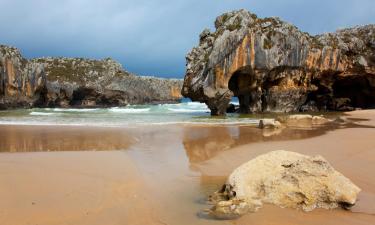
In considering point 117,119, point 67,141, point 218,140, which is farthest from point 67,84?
point 218,140

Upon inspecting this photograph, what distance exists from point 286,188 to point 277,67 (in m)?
28.7

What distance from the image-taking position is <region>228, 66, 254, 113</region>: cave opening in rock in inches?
1312

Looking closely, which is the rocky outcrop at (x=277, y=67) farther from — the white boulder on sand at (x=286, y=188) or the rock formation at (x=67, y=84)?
the rock formation at (x=67, y=84)

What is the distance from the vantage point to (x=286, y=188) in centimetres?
632

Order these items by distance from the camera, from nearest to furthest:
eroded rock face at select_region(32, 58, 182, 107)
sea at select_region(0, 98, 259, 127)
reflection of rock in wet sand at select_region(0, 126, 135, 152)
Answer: reflection of rock in wet sand at select_region(0, 126, 135, 152), sea at select_region(0, 98, 259, 127), eroded rock face at select_region(32, 58, 182, 107)

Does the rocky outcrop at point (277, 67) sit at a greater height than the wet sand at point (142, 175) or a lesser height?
greater

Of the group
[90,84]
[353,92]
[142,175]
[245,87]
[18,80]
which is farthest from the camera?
[90,84]

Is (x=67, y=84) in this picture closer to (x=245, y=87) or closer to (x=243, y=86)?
(x=243, y=86)

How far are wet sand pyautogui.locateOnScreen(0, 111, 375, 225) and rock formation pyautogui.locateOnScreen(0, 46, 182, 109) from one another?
1350 inches

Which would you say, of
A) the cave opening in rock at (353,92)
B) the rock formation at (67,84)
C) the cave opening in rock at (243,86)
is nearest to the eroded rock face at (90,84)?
the rock formation at (67,84)

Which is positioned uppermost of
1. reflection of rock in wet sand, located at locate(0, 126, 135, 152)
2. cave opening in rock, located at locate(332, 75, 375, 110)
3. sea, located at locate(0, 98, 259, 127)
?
cave opening in rock, located at locate(332, 75, 375, 110)

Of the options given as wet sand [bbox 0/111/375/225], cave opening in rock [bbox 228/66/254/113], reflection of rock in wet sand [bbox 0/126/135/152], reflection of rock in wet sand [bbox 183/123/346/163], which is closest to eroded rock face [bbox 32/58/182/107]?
cave opening in rock [bbox 228/66/254/113]

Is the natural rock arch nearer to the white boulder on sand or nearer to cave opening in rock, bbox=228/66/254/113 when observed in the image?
cave opening in rock, bbox=228/66/254/113

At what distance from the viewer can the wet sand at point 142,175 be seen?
18.7ft
